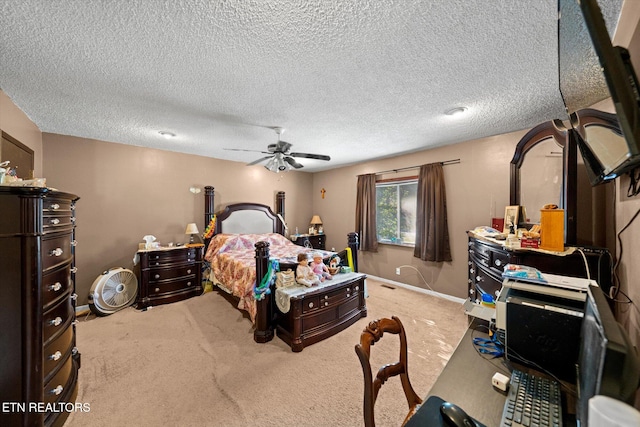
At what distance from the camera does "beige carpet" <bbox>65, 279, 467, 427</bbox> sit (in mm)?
1603

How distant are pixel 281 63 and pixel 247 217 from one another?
11.4 ft

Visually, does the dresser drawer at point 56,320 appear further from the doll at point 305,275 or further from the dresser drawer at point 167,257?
the doll at point 305,275

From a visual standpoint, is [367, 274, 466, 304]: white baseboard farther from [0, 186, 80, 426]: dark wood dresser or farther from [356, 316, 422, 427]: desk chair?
[0, 186, 80, 426]: dark wood dresser

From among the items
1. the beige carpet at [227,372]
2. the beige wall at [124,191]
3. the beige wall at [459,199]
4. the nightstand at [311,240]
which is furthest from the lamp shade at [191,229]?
the beige wall at [459,199]

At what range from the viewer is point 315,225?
5828 millimetres

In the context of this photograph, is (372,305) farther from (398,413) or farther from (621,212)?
(621,212)

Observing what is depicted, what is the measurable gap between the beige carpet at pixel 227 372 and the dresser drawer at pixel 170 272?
1.65ft

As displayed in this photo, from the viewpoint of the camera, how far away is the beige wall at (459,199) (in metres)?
3.18

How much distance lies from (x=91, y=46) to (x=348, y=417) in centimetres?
301

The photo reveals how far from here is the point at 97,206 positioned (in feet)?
11.1

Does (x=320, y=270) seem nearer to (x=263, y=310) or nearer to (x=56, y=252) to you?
(x=263, y=310)

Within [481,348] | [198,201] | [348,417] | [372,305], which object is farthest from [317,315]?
[198,201]

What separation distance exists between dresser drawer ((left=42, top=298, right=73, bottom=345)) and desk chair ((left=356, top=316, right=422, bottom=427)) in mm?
1861

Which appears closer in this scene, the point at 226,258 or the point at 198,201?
the point at 226,258
